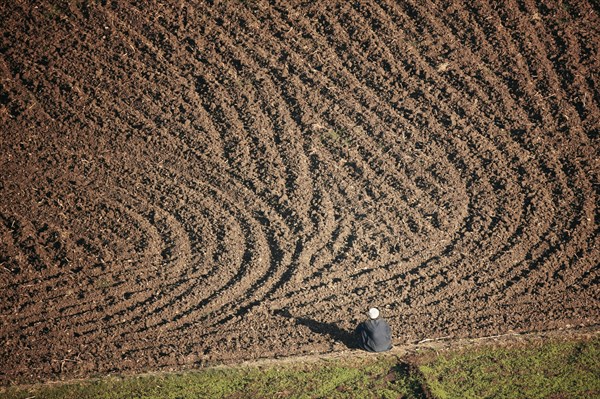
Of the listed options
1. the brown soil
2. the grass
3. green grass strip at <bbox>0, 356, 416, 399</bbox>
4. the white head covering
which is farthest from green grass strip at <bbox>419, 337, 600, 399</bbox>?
the white head covering

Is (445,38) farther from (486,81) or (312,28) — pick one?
(312,28)

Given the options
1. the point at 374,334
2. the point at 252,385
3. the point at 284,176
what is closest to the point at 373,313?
the point at 374,334

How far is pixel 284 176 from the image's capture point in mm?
10852

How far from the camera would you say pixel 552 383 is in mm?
8617

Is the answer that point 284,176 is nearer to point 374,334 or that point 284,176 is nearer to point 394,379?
point 374,334

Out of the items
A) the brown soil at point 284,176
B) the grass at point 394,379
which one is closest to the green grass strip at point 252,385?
the grass at point 394,379

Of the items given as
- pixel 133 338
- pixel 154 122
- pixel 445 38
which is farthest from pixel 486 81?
pixel 133 338

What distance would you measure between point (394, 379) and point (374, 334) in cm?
78

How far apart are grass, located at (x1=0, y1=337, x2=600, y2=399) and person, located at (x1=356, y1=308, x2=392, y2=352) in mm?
220

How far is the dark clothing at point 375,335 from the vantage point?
345 inches

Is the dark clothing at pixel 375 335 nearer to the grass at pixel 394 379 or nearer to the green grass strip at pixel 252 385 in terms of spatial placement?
the grass at pixel 394 379

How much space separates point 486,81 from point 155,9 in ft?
22.9

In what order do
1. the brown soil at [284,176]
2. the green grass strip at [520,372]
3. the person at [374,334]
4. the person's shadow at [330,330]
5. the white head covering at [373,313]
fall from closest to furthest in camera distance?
the green grass strip at [520,372] < the white head covering at [373,313] < the person at [374,334] < the person's shadow at [330,330] < the brown soil at [284,176]

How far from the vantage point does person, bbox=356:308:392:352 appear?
876 cm
